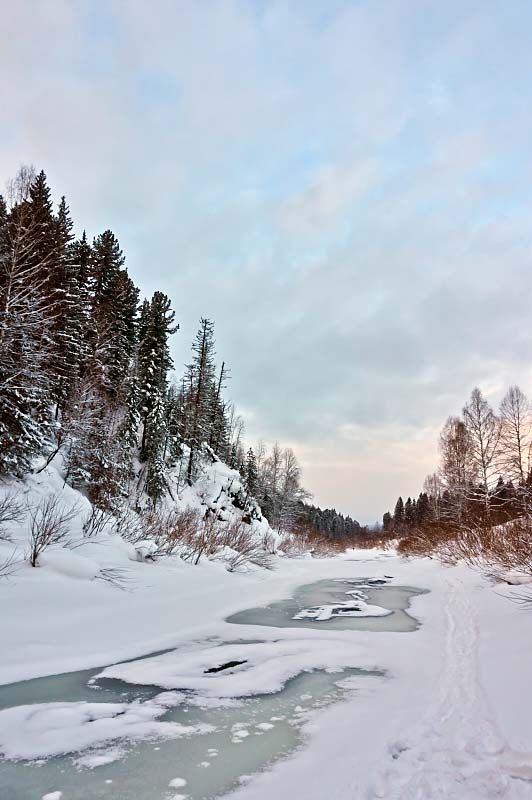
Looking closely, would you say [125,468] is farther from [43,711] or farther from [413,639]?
[43,711]

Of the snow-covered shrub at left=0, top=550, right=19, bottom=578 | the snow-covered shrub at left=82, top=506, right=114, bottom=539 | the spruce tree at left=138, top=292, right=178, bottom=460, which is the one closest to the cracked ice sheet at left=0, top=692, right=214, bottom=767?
the snow-covered shrub at left=0, top=550, right=19, bottom=578

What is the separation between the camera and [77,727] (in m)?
4.01

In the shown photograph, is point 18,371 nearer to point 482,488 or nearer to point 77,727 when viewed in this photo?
point 77,727

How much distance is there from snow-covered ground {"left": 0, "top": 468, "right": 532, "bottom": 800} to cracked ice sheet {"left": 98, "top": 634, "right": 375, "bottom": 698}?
30mm

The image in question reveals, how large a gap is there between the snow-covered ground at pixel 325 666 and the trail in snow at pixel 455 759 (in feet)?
0.05

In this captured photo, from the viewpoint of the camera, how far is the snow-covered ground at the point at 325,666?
3.21 m

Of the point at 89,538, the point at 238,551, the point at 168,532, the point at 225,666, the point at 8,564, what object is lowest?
the point at 225,666

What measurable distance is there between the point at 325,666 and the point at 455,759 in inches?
130

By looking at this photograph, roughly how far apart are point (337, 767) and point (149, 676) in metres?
3.22

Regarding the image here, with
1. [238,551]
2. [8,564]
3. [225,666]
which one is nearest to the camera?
[225,666]

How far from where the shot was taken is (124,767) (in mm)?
3301

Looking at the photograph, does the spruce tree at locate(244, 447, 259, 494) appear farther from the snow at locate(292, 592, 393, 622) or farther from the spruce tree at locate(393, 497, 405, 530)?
the spruce tree at locate(393, 497, 405, 530)

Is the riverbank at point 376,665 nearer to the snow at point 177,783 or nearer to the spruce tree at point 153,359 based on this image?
the snow at point 177,783

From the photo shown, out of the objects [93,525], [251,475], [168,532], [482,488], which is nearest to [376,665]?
[93,525]
